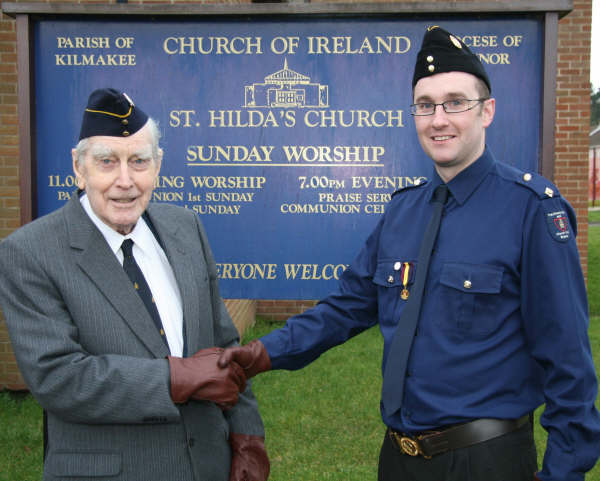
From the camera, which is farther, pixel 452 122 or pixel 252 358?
pixel 252 358

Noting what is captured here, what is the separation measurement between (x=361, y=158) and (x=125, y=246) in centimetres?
129

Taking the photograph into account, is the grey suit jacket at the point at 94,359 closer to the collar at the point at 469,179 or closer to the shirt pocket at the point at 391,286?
the shirt pocket at the point at 391,286

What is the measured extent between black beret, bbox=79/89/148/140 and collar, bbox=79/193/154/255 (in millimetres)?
238

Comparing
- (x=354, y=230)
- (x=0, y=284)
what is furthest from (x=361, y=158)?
(x=0, y=284)

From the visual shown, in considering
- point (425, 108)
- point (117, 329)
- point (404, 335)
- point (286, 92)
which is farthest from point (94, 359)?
point (286, 92)

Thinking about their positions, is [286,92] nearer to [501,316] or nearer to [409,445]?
[501,316]

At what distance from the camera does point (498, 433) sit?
1.82m

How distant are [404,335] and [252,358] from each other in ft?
1.76

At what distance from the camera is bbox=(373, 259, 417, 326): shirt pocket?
201 cm

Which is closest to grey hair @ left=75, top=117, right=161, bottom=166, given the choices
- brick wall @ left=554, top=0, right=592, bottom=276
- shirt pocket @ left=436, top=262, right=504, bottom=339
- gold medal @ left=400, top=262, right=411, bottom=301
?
gold medal @ left=400, top=262, right=411, bottom=301

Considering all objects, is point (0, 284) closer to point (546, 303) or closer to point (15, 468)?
point (546, 303)

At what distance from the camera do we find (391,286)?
2047mm

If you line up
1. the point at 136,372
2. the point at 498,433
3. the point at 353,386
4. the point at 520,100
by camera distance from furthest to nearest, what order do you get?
the point at 353,386 < the point at 520,100 < the point at 498,433 < the point at 136,372

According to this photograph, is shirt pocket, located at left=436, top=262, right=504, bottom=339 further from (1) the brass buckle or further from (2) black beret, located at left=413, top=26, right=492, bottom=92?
(2) black beret, located at left=413, top=26, right=492, bottom=92
